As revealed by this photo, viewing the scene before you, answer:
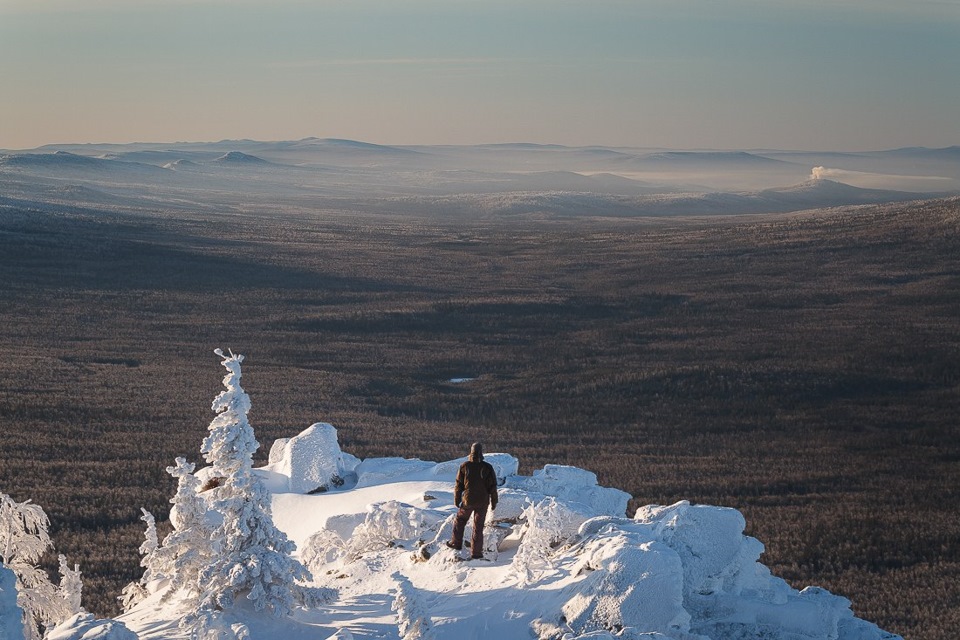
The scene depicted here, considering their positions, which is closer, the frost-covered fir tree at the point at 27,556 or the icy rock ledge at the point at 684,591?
the icy rock ledge at the point at 684,591

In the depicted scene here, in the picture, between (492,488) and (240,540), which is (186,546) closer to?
(240,540)

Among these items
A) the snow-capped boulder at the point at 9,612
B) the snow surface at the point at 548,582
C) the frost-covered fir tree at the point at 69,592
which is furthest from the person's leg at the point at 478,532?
the snow-capped boulder at the point at 9,612

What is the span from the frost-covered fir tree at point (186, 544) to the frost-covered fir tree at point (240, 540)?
0.30m

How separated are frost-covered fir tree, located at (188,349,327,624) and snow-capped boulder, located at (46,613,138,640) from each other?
0.82 meters

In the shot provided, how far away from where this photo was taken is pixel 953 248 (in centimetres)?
6438

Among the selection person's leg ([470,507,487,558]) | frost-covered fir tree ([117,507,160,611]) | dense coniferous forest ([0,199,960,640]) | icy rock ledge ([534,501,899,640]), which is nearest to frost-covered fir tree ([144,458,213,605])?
frost-covered fir tree ([117,507,160,611])

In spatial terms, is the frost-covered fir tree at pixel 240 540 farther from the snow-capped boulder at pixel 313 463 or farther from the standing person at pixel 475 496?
the snow-capped boulder at pixel 313 463

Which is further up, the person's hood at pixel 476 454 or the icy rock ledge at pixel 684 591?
the person's hood at pixel 476 454

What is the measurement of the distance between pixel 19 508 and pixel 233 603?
2157mm

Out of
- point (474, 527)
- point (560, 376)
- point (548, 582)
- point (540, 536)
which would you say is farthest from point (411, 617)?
point (560, 376)

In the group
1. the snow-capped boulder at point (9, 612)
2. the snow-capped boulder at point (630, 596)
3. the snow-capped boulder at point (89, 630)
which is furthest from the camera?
the snow-capped boulder at point (630, 596)

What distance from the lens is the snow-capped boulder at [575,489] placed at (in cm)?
1286

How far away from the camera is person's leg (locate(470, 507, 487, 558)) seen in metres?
10.6

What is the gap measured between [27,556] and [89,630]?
5.24 feet
